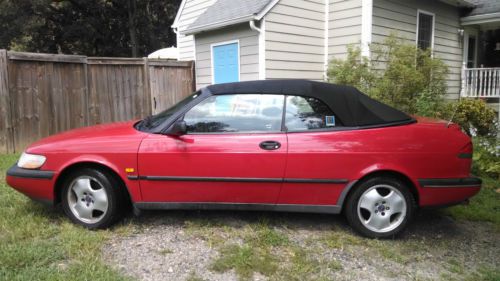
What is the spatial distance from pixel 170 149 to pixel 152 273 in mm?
1155

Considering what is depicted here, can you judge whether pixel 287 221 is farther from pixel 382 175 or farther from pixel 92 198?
pixel 92 198

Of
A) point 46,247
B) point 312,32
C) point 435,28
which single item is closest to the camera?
point 46,247

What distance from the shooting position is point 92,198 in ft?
12.8

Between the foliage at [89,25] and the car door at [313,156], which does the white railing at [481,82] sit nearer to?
the car door at [313,156]

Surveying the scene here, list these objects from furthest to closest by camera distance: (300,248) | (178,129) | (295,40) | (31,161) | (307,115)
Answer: (295,40) → (31,161) → (307,115) → (178,129) → (300,248)

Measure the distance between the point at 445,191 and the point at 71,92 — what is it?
738cm

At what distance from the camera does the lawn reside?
3162 millimetres

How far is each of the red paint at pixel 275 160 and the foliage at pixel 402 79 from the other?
3345 millimetres

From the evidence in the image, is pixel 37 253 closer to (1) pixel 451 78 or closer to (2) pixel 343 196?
(2) pixel 343 196

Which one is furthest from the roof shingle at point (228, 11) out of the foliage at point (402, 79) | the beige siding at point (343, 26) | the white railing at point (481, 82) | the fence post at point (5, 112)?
the white railing at point (481, 82)

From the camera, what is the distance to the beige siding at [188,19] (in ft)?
39.6

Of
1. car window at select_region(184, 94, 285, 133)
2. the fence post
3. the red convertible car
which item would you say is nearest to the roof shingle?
the fence post

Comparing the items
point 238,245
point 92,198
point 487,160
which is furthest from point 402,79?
point 92,198

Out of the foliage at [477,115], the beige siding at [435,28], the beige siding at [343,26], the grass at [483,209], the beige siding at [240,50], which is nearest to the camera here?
the grass at [483,209]
